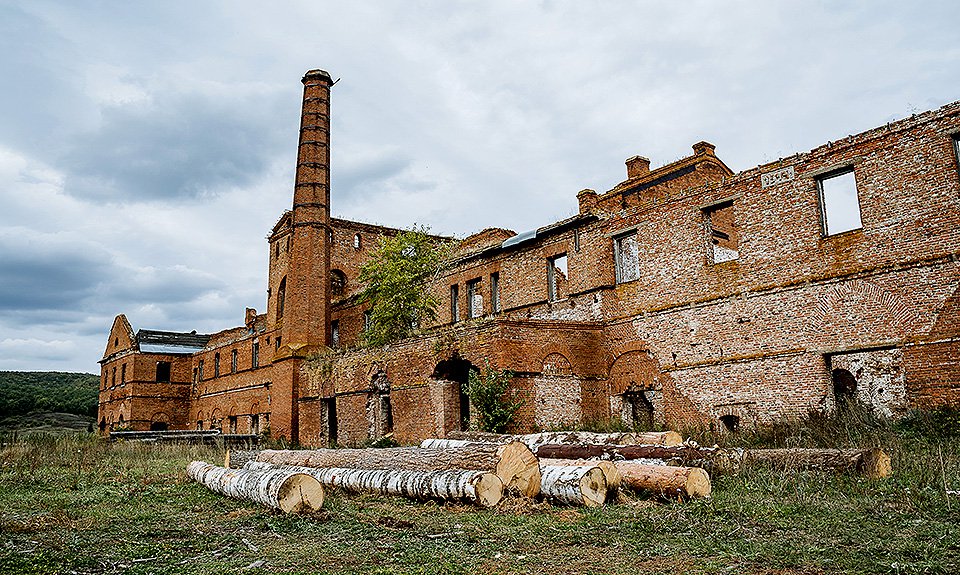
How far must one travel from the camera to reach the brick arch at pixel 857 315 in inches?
593

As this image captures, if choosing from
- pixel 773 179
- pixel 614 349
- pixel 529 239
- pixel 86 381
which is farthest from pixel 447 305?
pixel 86 381

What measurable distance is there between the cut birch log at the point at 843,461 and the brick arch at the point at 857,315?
5.44 m

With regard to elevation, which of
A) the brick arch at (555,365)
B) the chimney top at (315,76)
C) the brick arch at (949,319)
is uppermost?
the chimney top at (315,76)

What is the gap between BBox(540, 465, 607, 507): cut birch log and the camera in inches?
369

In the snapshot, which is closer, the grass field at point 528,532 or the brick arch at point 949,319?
the grass field at point 528,532

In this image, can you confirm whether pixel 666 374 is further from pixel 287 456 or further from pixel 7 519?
pixel 7 519

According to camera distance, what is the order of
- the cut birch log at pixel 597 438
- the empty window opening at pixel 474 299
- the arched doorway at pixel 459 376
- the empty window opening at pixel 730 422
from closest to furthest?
the cut birch log at pixel 597 438, the empty window opening at pixel 730 422, the arched doorway at pixel 459 376, the empty window opening at pixel 474 299

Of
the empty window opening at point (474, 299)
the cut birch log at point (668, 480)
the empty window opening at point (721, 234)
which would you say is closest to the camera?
the cut birch log at point (668, 480)

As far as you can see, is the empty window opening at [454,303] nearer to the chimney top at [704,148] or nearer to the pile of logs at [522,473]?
the chimney top at [704,148]

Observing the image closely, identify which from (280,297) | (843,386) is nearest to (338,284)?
(280,297)

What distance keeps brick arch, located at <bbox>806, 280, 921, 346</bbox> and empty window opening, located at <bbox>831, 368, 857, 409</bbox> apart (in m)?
0.73

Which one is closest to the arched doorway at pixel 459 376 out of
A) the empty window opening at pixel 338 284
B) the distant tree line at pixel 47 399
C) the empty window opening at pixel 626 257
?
the empty window opening at pixel 626 257

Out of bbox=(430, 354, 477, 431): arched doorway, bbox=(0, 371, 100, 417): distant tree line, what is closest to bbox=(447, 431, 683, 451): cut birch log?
bbox=(430, 354, 477, 431): arched doorway

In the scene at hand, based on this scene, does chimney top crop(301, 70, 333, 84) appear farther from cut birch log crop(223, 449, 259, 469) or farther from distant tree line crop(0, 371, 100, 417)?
distant tree line crop(0, 371, 100, 417)
